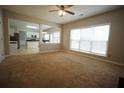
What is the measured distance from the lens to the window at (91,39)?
4.03 m

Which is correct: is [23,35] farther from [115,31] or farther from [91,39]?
[115,31]

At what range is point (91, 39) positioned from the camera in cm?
475

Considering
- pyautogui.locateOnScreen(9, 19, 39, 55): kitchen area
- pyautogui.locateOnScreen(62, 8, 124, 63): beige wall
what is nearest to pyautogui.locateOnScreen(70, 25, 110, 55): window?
pyautogui.locateOnScreen(62, 8, 124, 63): beige wall

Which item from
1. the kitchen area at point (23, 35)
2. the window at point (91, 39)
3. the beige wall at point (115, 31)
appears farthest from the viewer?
the kitchen area at point (23, 35)

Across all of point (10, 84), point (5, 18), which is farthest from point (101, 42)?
point (5, 18)

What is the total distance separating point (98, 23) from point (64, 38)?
10.4ft

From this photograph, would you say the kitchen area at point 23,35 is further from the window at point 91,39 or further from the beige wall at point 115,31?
the beige wall at point 115,31

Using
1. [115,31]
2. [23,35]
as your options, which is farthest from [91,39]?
[23,35]

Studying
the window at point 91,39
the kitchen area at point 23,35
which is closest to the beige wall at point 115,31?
the window at point 91,39

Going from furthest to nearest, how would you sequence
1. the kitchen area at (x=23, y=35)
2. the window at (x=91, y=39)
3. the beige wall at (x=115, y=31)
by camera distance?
1. the kitchen area at (x=23, y=35)
2. the window at (x=91, y=39)
3. the beige wall at (x=115, y=31)

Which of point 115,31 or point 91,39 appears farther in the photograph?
point 91,39

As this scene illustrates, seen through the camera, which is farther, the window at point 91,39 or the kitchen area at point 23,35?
the kitchen area at point 23,35
